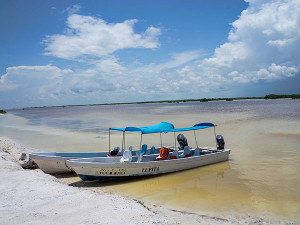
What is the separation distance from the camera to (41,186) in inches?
319

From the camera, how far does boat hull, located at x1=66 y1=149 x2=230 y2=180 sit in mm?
10312

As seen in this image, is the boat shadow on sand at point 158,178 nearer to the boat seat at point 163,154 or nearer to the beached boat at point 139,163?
the beached boat at point 139,163

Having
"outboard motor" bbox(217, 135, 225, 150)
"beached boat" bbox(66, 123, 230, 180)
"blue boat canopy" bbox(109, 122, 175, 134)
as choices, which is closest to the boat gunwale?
"beached boat" bbox(66, 123, 230, 180)

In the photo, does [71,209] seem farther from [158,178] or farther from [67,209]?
[158,178]

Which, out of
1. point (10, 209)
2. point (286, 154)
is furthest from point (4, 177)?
point (286, 154)

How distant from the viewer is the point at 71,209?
6227 mm

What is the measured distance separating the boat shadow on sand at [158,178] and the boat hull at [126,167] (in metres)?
0.25

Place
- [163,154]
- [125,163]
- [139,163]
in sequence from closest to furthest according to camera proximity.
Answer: [125,163], [139,163], [163,154]

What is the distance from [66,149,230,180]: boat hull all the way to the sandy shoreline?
1.98m

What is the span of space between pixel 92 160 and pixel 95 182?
1086 millimetres

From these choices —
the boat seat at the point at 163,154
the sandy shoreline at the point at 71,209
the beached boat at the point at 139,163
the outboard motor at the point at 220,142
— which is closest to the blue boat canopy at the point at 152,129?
the beached boat at the point at 139,163

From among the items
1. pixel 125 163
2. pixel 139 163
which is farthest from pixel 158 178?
pixel 125 163

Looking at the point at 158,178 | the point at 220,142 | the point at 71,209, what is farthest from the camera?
the point at 220,142

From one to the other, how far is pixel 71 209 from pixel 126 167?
463 centimetres
